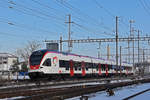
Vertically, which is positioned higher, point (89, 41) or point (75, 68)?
point (89, 41)

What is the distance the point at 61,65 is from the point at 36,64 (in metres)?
4.20

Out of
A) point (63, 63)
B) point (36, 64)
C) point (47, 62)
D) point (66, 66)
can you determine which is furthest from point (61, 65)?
point (36, 64)

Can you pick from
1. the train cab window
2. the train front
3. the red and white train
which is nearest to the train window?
the red and white train

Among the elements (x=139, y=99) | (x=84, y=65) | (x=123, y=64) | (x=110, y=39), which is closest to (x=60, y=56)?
(x=84, y=65)

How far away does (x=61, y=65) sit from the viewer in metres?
34.6

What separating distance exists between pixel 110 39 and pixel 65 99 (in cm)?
3990

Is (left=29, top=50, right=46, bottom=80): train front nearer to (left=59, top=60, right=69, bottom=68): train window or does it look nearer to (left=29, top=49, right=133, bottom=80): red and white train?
(left=29, top=49, right=133, bottom=80): red and white train

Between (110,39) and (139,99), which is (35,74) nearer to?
(139,99)

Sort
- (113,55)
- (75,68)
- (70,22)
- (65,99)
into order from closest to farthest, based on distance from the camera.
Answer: (65,99), (75,68), (70,22), (113,55)

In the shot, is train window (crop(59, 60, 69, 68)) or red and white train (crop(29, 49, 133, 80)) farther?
train window (crop(59, 60, 69, 68))

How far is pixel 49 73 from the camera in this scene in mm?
32281

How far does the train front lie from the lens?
102ft

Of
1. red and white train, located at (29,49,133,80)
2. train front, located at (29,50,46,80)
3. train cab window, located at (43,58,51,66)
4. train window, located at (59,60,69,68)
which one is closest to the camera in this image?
train front, located at (29,50,46,80)

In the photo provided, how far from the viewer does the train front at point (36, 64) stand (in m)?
31.1
